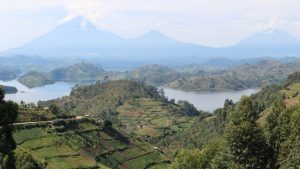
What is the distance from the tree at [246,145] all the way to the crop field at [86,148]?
122 ft

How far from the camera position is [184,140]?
424 feet

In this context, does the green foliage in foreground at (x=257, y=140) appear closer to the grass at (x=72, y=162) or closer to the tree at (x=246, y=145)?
the tree at (x=246, y=145)

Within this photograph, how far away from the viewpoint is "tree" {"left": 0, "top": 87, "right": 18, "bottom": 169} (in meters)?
31.0

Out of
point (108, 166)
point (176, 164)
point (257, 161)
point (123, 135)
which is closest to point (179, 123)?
point (123, 135)

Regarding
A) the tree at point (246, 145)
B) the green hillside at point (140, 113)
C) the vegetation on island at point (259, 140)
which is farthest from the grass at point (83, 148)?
the green hillside at point (140, 113)

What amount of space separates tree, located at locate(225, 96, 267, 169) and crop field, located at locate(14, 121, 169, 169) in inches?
1465

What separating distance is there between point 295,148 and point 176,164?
16.5m

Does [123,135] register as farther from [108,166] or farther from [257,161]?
[257,161]

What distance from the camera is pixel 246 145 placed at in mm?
30938

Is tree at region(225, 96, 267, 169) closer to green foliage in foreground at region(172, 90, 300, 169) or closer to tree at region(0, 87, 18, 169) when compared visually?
green foliage in foreground at region(172, 90, 300, 169)

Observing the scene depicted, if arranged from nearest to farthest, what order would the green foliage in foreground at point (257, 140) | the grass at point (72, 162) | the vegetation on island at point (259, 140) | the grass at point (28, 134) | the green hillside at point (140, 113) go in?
the vegetation on island at point (259, 140), the green foliage in foreground at point (257, 140), the grass at point (72, 162), the grass at point (28, 134), the green hillside at point (140, 113)

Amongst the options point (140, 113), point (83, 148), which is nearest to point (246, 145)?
point (83, 148)

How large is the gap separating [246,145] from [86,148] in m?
47.7

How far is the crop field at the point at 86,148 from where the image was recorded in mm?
67750
